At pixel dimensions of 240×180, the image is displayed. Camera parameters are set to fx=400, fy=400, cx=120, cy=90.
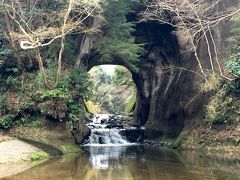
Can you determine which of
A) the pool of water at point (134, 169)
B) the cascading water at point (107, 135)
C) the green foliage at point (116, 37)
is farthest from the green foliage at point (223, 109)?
the cascading water at point (107, 135)

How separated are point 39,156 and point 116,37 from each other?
915 centimetres

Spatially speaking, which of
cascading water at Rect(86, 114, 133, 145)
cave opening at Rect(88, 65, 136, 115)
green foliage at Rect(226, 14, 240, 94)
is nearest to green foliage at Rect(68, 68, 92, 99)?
cascading water at Rect(86, 114, 133, 145)

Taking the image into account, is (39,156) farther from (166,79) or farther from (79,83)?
(166,79)

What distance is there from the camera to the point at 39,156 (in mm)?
16391

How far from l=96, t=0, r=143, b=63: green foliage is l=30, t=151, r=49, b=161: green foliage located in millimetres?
7685

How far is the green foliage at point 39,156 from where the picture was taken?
1595 centimetres

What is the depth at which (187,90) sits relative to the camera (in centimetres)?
2559

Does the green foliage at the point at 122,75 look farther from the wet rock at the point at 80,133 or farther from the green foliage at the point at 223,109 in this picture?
the green foliage at the point at 223,109

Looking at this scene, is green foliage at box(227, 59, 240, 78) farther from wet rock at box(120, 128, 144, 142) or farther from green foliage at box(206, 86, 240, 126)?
wet rock at box(120, 128, 144, 142)

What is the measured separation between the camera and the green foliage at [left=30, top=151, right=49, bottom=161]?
52.3 ft

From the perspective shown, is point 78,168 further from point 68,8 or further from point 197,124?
point 197,124

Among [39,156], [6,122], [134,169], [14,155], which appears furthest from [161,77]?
[134,169]

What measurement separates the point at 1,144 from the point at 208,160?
8734 millimetres

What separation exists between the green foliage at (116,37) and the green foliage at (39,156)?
7.69 m
